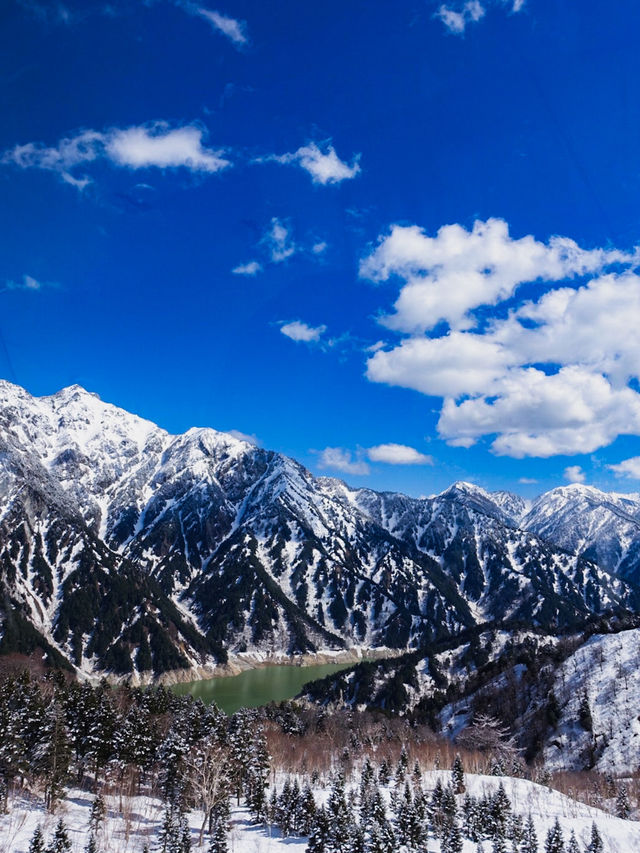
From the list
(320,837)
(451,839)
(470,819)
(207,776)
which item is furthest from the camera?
(470,819)

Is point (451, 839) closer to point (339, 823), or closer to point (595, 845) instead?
point (339, 823)

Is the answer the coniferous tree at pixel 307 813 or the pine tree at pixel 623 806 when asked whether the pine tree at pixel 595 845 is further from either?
the coniferous tree at pixel 307 813

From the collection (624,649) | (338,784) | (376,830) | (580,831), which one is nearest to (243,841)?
(338,784)

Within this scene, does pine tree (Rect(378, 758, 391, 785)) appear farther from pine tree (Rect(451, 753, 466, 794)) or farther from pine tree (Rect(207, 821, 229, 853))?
pine tree (Rect(207, 821, 229, 853))

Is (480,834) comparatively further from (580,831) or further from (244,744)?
(244,744)

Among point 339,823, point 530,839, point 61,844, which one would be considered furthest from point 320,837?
point 61,844

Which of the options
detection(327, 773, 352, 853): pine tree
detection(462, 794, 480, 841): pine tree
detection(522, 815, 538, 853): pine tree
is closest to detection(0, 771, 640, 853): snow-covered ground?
detection(462, 794, 480, 841): pine tree

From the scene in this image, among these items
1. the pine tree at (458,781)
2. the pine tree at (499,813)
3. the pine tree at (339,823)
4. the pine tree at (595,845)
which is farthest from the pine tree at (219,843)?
the pine tree at (458,781)
